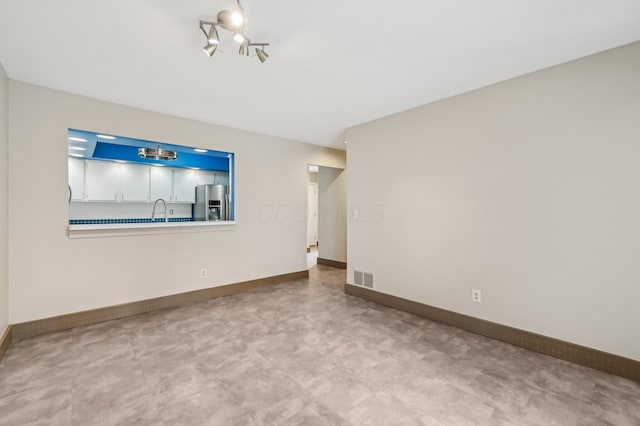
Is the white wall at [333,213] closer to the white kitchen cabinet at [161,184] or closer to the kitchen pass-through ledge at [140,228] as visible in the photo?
the kitchen pass-through ledge at [140,228]

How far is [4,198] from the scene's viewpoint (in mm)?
2695

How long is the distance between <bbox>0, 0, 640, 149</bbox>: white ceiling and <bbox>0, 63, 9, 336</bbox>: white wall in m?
0.26

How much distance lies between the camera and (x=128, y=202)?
6.04 metres

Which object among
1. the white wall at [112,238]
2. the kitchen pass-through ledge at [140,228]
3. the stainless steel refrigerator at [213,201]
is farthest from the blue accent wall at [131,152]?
the kitchen pass-through ledge at [140,228]

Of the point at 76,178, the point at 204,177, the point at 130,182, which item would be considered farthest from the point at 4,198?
the point at 204,177

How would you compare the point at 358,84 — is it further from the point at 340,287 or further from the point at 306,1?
the point at 340,287

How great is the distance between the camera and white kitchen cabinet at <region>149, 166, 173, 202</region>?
20.3 feet

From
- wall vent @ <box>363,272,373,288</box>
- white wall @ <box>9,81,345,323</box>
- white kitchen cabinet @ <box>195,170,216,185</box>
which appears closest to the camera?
white wall @ <box>9,81,345,323</box>

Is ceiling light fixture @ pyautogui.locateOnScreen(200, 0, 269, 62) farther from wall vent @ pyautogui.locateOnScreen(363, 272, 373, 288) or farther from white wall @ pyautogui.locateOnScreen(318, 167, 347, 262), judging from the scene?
white wall @ pyautogui.locateOnScreen(318, 167, 347, 262)

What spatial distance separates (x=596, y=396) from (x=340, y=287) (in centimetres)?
329

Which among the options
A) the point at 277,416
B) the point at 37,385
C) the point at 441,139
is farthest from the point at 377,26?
the point at 37,385

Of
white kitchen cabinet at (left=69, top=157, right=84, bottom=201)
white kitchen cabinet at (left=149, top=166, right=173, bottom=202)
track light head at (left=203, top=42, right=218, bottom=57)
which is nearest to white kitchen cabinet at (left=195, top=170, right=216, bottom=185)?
white kitchen cabinet at (left=149, top=166, right=173, bottom=202)

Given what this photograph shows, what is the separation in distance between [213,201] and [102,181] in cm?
213

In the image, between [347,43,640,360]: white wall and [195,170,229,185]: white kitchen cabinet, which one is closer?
[347,43,640,360]: white wall
